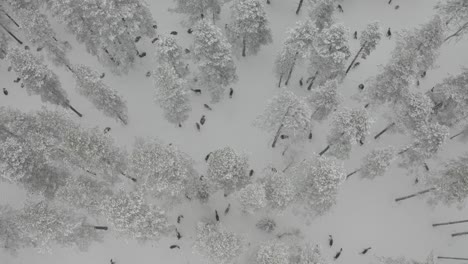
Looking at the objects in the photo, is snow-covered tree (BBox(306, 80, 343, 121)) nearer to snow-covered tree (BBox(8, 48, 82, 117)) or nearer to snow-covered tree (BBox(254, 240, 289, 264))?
snow-covered tree (BBox(254, 240, 289, 264))

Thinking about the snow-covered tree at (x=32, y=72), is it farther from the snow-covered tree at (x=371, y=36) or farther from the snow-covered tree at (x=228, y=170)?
the snow-covered tree at (x=371, y=36)

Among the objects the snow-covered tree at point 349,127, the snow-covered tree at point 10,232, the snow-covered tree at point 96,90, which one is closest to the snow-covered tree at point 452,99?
the snow-covered tree at point 349,127

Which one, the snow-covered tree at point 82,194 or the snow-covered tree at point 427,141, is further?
the snow-covered tree at point 427,141

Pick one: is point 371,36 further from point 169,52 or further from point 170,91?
point 170,91

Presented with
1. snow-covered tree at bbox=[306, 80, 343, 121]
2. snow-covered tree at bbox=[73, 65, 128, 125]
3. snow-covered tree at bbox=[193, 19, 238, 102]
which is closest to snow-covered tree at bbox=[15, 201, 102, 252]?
snow-covered tree at bbox=[73, 65, 128, 125]

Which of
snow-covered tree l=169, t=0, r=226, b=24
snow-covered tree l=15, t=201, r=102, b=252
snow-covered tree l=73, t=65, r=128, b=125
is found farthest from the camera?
snow-covered tree l=169, t=0, r=226, b=24

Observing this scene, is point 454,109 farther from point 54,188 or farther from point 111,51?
point 54,188
